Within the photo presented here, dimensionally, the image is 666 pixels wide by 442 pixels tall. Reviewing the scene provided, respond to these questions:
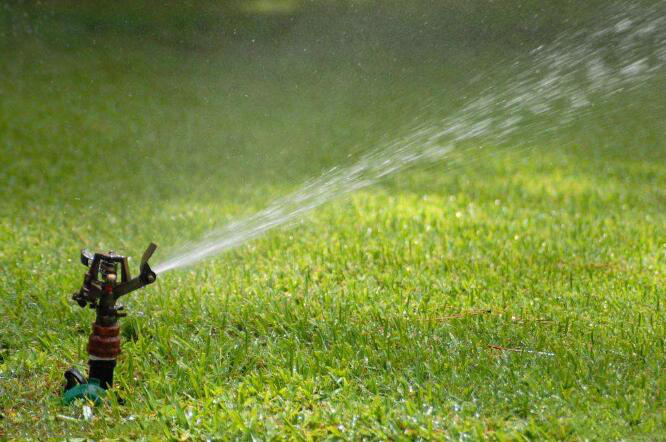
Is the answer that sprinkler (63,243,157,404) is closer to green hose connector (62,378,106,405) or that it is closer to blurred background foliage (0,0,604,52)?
green hose connector (62,378,106,405)

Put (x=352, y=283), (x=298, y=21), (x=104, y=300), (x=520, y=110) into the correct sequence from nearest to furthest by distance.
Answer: (x=104, y=300)
(x=352, y=283)
(x=520, y=110)
(x=298, y=21)

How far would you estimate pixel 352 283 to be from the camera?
12.1 feet

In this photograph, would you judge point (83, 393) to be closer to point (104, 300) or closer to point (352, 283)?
point (104, 300)

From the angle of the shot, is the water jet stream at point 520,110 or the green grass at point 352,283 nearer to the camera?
the green grass at point 352,283

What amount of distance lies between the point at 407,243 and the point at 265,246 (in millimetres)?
784

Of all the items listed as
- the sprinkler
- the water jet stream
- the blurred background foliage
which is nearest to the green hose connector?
the sprinkler

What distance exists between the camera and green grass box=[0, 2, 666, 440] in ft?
8.43

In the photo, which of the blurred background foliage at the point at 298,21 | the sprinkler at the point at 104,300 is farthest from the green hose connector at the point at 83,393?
the blurred background foliage at the point at 298,21

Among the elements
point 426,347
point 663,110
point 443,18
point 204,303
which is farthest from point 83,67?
point 426,347

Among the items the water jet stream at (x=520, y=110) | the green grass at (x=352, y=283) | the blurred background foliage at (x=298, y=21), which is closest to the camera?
the green grass at (x=352, y=283)

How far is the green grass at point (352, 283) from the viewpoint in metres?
2.57

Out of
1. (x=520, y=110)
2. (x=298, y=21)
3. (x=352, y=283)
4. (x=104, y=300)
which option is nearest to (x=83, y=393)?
(x=104, y=300)

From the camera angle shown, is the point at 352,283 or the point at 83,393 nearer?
the point at 83,393

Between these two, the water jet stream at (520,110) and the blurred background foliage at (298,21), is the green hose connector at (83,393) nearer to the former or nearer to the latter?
the water jet stream at (520,110)
